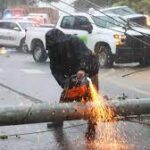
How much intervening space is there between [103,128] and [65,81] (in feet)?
3.53

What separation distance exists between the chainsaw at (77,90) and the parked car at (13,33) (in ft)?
70.1

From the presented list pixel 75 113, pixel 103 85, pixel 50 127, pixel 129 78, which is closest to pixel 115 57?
pixel 129 78

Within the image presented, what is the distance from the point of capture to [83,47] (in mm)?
8281

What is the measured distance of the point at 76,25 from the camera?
2134 cm

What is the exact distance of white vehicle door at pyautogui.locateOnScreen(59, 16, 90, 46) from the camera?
814 inches

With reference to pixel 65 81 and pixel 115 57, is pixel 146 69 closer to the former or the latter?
pixel 115 57

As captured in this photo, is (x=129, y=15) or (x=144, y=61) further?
(x=129, y=15)

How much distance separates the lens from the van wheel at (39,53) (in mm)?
23297

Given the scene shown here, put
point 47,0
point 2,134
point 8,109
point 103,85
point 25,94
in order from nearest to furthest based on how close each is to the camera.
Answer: point 8,109
point 47,0
point 2,134
point 25,94
point 103,85

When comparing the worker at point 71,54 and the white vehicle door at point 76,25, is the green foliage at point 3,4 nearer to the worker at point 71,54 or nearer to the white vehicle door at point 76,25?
the white vehicle door at point 76,25

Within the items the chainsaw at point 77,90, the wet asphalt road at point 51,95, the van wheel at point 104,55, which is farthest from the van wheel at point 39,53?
the chainsaw at point 77,90

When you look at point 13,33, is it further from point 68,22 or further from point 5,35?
point 68,22

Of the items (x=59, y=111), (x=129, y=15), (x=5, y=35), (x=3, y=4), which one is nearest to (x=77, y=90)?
(x=59, y=111)

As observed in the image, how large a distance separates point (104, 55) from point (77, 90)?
40.6ft
